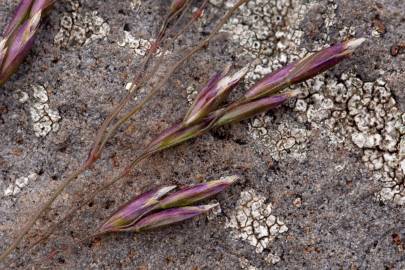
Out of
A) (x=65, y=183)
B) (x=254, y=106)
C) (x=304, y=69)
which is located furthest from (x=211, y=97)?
(x=65, y=183)

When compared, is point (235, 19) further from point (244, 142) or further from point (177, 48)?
point (244, 142)

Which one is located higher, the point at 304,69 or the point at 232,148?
the point at 304,69

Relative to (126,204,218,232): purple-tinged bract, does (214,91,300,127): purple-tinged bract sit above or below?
above

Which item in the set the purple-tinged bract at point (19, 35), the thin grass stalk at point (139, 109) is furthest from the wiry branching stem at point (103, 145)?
the purple-tinged bract at point (19, 35)

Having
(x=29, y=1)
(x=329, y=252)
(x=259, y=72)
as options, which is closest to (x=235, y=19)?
(x=259, y=72)

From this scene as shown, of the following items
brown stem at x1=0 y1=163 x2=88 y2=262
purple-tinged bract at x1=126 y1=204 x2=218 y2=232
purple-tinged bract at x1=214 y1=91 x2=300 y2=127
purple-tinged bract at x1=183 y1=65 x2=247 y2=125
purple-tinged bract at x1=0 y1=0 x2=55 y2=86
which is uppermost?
purple-tinged bract at x1=0 y1=0 x2=55 y2=86

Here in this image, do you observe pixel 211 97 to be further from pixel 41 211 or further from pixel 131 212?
pixel 41 211

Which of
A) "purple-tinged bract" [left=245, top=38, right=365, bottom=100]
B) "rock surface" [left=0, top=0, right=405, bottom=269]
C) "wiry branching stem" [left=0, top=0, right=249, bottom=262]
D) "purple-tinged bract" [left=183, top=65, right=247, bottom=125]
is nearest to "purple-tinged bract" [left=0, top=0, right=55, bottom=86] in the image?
"rock surface" [left=0, top=0, right=405, bottom=269]

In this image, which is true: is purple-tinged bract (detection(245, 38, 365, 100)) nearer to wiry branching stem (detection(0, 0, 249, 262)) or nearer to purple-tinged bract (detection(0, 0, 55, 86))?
wiry branching stem (detection(0, 0, 249, 262))
